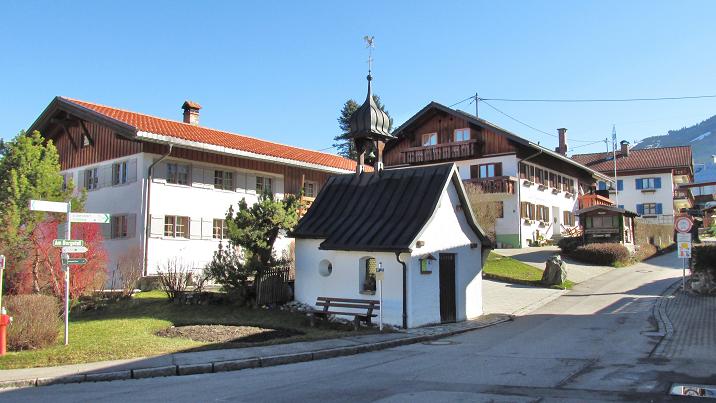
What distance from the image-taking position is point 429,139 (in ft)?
136

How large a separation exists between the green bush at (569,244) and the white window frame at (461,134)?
31.9ft

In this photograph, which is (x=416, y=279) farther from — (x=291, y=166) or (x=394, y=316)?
(x=291, y=166)

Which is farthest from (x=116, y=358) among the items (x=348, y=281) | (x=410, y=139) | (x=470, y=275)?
(x=410, y=139)

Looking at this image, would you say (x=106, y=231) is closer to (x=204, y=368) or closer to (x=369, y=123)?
(x=369, y=123)

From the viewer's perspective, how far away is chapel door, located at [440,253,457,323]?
16.3 meters

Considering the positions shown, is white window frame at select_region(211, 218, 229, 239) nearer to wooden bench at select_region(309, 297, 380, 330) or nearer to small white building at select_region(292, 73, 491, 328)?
small white building at select_region(292, 73, 491, 328)

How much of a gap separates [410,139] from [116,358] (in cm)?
3377

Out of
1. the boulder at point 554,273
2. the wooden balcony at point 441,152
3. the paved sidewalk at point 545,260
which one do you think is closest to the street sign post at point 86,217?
the boulder at point 554,273

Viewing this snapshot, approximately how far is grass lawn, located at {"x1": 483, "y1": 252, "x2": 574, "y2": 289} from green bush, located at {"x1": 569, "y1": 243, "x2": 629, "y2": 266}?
16.1 ft

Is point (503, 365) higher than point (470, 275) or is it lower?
lower

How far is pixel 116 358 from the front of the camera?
1079 centimetres

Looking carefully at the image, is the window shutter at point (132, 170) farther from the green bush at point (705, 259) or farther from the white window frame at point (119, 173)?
the green bush at point (705, 259)

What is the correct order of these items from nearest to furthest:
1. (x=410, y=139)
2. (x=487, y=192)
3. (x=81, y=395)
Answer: (x=81, y=395) → (x=487, y=192) → (x=410, y=139)

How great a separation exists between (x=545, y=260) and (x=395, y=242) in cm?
1806
